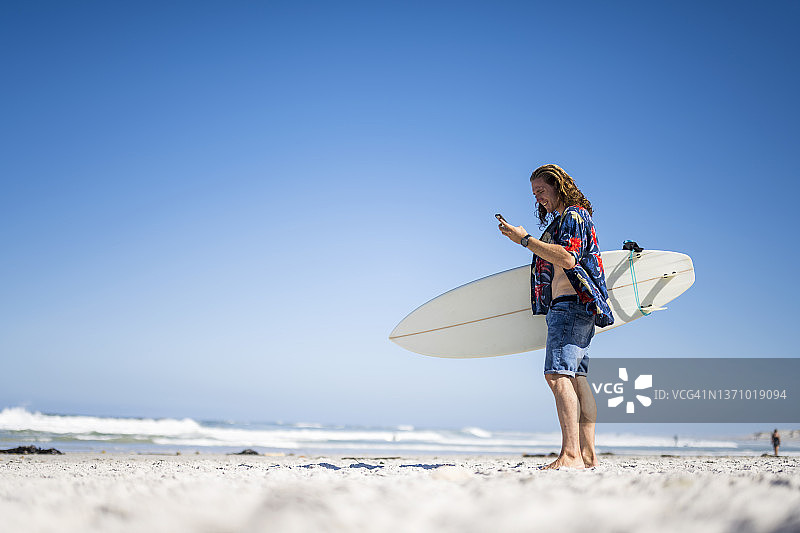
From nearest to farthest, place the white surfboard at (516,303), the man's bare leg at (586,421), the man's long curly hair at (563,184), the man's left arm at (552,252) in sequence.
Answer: the man's left arm at (552,252), the man's bare leg at (586,421), the man's long curly hair at (563,184), the white surfboard at (516,303)

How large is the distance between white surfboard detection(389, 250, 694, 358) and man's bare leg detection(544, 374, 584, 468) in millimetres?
1372

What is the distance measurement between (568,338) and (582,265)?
36 centimetres

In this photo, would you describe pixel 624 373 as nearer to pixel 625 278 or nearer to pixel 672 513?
pixel 625 278

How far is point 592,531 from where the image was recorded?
83 centimetres

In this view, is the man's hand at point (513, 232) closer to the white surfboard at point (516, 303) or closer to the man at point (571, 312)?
the man at point (571, 312)

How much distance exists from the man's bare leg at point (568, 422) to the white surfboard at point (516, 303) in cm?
137

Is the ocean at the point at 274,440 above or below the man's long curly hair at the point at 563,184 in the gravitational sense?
below

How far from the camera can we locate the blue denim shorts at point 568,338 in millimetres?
2393

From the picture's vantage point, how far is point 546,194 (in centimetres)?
275

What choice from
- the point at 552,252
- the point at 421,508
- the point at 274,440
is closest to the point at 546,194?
the point at 552,252

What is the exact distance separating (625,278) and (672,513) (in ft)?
10.8

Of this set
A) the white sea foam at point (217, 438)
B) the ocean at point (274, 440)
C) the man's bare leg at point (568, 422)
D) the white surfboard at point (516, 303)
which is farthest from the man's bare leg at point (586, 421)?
the white sea foam at point (217, 438)

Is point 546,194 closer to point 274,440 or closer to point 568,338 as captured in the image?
point 568,338

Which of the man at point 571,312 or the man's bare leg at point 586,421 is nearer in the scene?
the man at point 571,312
